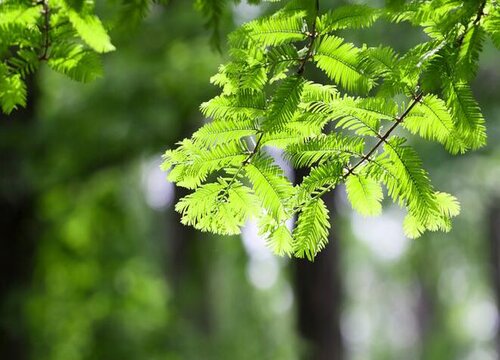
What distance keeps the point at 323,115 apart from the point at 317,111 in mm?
18

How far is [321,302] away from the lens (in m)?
7.90

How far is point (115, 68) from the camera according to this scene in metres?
6.11

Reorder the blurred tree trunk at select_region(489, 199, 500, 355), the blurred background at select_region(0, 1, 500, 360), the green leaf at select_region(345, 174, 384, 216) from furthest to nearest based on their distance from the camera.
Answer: the blurred tree trunk at select_region(489, 199, 500, 355)
the blurred background at select_region(0, 1, 500, 360)
the green leaf at select_region(345, 174, 384, 216)

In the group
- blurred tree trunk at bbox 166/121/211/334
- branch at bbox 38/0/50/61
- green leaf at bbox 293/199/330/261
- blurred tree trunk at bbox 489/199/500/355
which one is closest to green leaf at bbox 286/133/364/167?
green leaf at bbox 293/199/330/261

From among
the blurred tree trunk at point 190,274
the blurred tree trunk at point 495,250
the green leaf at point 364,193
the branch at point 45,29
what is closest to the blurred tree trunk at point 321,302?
the blurred tree trunk at point 190,274

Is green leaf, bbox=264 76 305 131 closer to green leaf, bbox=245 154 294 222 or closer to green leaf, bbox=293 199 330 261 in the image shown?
green leaf, bbox=245 154 294 222

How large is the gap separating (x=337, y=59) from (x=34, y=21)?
0.76 m

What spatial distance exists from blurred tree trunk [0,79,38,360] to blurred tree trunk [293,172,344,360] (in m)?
3.09

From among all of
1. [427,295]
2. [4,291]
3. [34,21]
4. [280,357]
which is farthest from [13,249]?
[427,295]

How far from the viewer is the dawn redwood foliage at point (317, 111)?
1.50 meters

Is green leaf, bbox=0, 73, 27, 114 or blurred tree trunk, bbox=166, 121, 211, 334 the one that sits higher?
blurred tree trunk, bbox=166, 121, 211, 334

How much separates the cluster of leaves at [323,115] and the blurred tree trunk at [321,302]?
6.16 meters

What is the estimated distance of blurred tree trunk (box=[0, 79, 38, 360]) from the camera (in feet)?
20.4

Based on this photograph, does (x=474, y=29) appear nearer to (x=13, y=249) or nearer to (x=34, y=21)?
(x=34, y=21)
